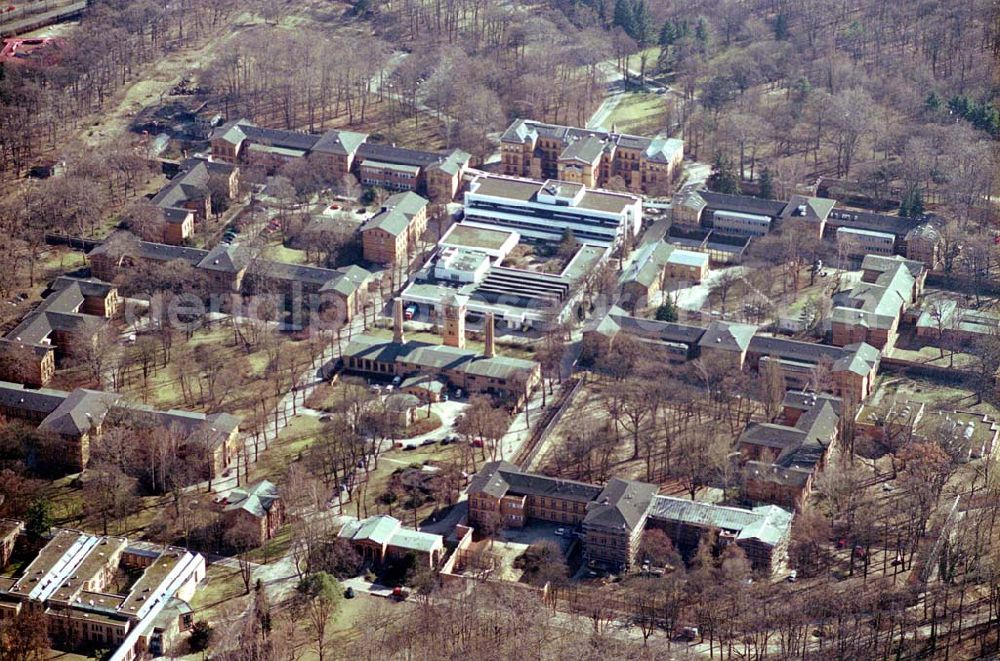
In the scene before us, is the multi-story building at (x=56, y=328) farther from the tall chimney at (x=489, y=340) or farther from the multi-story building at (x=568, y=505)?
the multi-story building at (x=568, y=505)

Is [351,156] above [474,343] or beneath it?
above

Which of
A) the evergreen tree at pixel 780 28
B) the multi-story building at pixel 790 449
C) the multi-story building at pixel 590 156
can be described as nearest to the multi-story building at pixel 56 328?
the multi-story building at pixel 590 156

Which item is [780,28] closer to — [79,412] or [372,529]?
[79,412]

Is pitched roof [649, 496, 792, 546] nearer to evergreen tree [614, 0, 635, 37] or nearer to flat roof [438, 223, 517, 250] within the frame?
flat roof [438, 223, 517, 250]

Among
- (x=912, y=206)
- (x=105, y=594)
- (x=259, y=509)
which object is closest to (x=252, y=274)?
(x=259, y=509)

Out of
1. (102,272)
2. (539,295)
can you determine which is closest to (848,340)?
(539,295)
